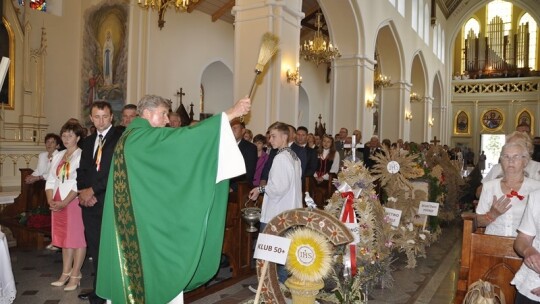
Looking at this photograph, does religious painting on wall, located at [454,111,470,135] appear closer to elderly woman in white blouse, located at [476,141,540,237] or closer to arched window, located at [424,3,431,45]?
arched window, located at [424,3,431,45]

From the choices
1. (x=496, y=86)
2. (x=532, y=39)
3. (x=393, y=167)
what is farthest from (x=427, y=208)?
(x=532, y=39)

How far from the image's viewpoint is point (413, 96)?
20828 millimetres

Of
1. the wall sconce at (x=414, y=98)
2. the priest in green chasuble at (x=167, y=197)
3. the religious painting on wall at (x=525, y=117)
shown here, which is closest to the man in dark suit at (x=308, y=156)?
the priest in green chasuble at (x=167, y=197)

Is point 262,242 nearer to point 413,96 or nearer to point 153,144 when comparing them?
point 153,144

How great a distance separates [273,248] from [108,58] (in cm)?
1243

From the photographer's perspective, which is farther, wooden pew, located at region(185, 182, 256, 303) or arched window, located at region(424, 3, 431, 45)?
arched window, located at region(424, 3, 431, 45)

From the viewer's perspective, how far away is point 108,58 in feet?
45.4

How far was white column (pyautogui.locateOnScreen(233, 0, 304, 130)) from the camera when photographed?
9.34 meters

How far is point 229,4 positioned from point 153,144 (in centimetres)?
1326

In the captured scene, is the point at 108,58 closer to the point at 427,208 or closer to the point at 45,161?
the point at 45,161

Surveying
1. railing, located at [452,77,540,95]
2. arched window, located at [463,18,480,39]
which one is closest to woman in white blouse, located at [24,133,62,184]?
railing, located at [452,77,540,95]

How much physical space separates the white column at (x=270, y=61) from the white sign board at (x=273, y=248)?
635 cm

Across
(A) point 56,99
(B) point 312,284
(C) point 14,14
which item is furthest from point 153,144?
(A) point 56,99

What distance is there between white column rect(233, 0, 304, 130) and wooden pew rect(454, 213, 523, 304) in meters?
6.36
